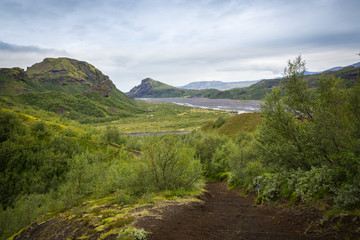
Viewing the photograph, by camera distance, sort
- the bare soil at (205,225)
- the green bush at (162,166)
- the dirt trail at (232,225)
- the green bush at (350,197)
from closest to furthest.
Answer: the green bush at (350,197) → the bare soil at (205,225) → the dirt trail at (232,225) → the green bush at (162,166)

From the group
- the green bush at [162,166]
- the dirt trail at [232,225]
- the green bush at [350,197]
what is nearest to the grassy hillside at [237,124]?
the green bush at [162,166]

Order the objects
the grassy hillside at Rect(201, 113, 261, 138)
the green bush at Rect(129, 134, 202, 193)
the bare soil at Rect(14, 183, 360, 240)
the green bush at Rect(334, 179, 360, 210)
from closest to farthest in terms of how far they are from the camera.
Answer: the green bush at Rect(334, 179, 360, 210), the bare soil at Rect(14, 183, 360, 240), the green bush at Rect(129, 134, 202, 193), the grassy hillside at Rect(201, 113, 261, 138)

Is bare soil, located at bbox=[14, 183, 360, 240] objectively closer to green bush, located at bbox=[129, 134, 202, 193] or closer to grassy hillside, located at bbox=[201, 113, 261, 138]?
green bush, located at bbox=[129, 134, 202, 193]

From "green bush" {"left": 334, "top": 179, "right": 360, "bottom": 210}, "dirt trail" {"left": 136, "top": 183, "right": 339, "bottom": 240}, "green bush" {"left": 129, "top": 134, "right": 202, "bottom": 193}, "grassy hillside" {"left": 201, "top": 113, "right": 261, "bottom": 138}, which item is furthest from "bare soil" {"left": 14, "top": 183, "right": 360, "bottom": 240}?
"grassy hillside" {"left": 201, "top": 113, "right": 261, "bottom": 138}

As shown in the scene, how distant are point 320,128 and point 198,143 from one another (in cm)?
3761


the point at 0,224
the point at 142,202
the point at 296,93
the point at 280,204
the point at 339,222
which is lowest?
the point at 0,224

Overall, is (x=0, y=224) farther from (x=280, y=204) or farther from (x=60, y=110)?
(x=60, y=110)

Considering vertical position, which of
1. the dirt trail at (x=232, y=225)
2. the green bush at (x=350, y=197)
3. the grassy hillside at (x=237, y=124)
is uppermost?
the green bush at (x=350, y=197)

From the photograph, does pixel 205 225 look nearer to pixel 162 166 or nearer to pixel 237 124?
pixel 162 166

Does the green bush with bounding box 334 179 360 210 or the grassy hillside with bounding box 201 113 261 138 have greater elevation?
the green bush with bounding box 334 179 360 210

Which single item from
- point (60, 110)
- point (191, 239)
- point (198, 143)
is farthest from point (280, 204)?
point (60, 110)

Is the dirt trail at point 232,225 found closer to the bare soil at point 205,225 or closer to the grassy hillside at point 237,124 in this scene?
the bare soil at point 205,225

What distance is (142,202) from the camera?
13133mm

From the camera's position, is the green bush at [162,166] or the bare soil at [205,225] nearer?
the bare soil at [205,225]
